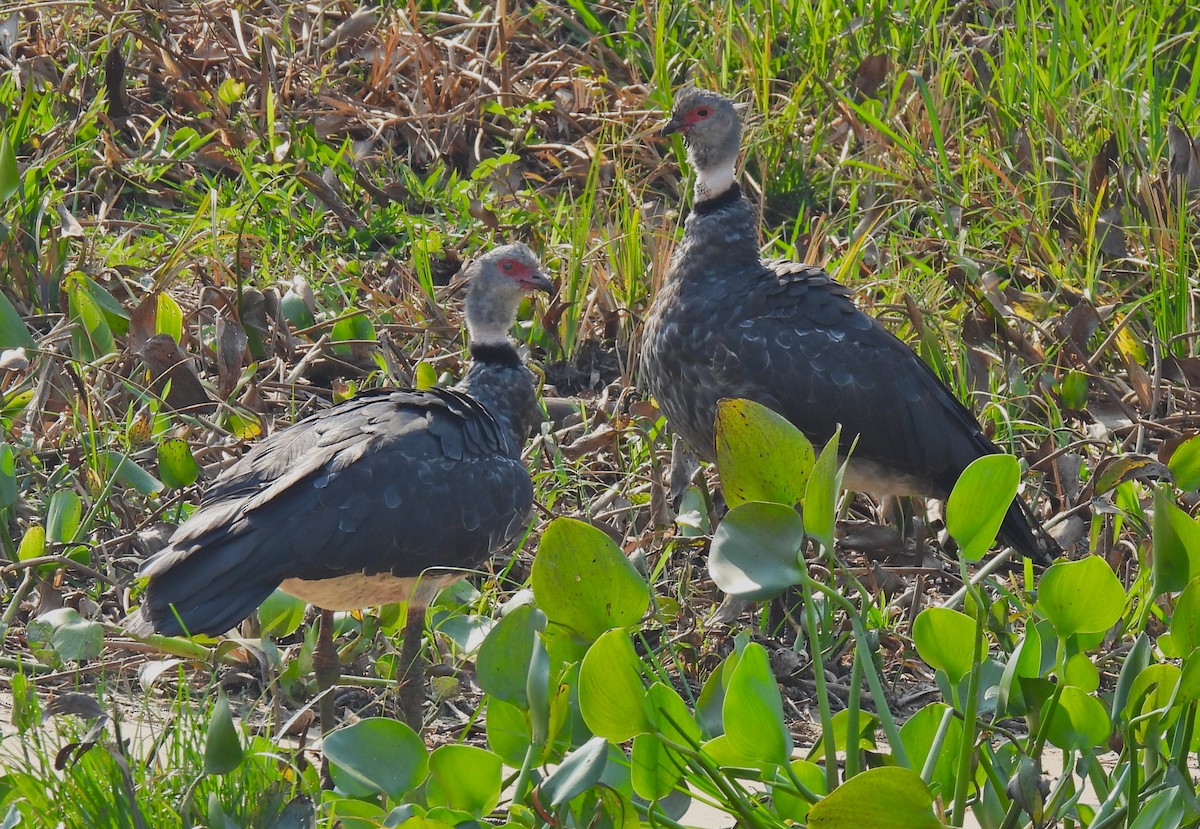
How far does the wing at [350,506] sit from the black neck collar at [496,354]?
346 millimetres

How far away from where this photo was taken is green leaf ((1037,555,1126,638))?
212 cm

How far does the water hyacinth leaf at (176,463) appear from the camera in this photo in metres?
3.34

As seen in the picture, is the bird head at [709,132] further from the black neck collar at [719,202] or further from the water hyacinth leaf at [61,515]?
the water hyacinth leaf at [61,515]

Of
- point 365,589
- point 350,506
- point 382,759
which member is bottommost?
point 365,589

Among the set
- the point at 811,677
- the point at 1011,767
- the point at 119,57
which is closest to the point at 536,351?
the point at 811,677

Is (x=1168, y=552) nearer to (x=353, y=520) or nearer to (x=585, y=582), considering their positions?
(x=585, y=582)

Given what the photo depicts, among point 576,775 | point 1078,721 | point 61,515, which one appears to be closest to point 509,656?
point 576,775

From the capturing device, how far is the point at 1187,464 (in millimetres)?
2693

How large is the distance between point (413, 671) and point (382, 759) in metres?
0.92

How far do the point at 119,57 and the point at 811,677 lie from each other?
3540 mm

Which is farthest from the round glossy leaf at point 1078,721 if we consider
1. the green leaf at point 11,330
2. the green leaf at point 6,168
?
the green leaf at point 6,168

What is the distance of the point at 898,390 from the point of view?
147 inches

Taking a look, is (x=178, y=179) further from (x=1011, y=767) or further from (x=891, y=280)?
(x=1011, y=767)

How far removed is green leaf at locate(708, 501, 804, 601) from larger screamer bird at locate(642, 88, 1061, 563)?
1.72 meters
